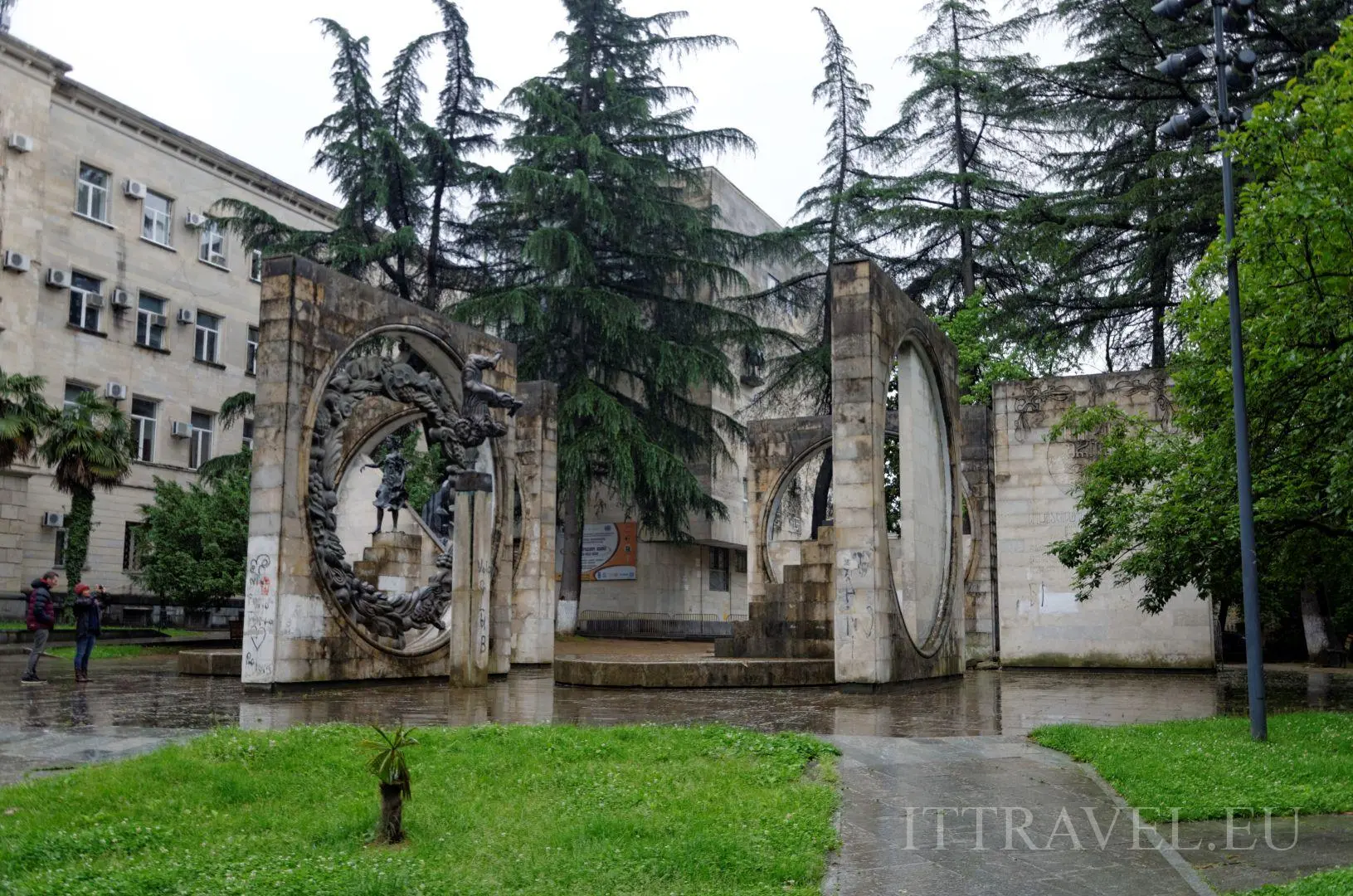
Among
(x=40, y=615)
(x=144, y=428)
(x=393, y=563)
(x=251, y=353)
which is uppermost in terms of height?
(x=251, y=353)

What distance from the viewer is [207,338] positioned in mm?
39969

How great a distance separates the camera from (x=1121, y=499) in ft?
44.2

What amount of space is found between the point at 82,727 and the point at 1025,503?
52.5 feet

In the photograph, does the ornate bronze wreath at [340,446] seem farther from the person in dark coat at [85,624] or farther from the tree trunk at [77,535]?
the tree trunk at [77,535]

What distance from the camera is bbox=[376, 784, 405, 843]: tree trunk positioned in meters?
6.52

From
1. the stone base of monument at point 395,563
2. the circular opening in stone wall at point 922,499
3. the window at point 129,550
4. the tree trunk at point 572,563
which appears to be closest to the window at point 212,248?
the window at point 129,550

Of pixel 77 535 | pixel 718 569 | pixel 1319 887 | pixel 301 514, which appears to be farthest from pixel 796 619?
pixel 718 569

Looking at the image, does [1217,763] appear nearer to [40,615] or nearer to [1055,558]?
[1055,558]

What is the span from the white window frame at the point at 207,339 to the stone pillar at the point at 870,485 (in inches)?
1132

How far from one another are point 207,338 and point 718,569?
19.3 m

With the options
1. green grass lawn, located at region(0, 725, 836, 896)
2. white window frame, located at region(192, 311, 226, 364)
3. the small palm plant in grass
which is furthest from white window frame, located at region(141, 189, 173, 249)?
the small palm plant in grass

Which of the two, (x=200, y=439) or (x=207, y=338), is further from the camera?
(x=207, y=338)

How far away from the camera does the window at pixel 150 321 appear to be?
37281 mm

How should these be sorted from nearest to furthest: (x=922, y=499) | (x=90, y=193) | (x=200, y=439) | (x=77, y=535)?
(x=922, y=499), (x=77, y=535), (x=90, y=193), (x=200, y=439)
